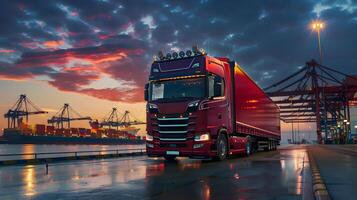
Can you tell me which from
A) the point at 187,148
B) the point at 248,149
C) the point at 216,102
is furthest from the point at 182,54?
the point at 248,149

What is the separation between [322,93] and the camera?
7975cm

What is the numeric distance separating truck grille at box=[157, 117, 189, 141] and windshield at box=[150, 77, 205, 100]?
39.1 inches

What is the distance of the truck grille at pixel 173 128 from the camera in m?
15.9

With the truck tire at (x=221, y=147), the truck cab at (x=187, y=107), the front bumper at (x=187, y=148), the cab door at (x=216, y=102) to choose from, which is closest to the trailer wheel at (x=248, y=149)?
the truck tire at (x=221, y=147)

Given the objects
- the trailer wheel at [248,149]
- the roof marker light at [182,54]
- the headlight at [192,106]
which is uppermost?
the roof marker light at [182,54]

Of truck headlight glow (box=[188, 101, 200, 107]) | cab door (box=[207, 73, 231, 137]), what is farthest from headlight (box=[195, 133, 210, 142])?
truck headlight glow (box=[188, 101, 200, 107])

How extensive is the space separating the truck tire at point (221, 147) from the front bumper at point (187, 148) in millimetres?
596

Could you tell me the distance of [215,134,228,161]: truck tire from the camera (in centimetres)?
1708

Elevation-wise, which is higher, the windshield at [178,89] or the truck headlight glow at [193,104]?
the windshield at [178,89]

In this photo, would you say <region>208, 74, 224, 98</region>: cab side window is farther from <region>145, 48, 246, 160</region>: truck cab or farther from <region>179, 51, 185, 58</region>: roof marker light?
<region>179, 51, 185, 58</region>: roof marker light

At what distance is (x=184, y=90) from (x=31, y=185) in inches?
306

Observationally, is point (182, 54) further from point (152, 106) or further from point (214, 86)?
point (152, 106)

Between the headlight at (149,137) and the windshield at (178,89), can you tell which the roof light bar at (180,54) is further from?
the headlight at (149,137)

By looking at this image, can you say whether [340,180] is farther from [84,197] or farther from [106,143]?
[106,143]
